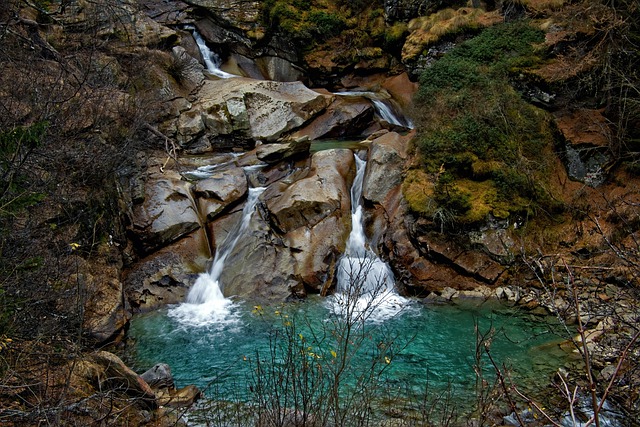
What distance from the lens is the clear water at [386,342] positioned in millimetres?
7164

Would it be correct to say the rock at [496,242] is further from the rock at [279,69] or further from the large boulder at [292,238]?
the rock at [279,69]

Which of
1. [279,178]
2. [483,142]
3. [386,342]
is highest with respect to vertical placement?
[483,142]

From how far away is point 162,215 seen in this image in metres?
11.4

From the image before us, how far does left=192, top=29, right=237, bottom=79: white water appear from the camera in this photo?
18341 millimetres

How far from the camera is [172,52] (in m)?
16.8

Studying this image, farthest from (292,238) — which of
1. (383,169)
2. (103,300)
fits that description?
(103,300)

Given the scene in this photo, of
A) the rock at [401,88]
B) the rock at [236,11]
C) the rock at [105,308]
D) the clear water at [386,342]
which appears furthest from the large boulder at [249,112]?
the clear water at [386,342]

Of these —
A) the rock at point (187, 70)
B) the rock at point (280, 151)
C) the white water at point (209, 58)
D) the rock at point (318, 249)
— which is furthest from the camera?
the white water at point (209, 58)

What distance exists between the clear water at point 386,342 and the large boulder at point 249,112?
22.9 ft

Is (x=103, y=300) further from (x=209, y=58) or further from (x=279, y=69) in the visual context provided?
(x=279, y=69)

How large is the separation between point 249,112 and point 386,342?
10.8 meters

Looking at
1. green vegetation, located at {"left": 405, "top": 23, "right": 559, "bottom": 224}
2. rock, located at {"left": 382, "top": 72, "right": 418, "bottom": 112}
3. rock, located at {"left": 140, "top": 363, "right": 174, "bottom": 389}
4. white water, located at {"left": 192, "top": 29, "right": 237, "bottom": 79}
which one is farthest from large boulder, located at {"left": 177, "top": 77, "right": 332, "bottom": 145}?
rock, located at {"left": 140, "top": 363, "right": 174, "bottom": 389}

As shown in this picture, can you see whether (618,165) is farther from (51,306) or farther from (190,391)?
(51,306)

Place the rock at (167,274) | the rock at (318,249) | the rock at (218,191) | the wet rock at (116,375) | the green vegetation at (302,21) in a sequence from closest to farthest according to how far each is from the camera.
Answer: the wet rock at (116,375) < the rock at (167,274) < the rock at (318,249) < the rock at (218,191) < the green vegetation at (302,21)
